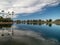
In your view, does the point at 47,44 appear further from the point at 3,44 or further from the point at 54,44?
the point at 3,44

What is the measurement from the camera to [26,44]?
26.1 meters

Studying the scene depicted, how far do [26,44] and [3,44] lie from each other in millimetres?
4999

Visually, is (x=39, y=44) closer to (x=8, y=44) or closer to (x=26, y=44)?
(x=26, y=44)

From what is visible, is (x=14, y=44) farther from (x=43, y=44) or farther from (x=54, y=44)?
(x=54, y=44)

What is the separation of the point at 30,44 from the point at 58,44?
20.5ft

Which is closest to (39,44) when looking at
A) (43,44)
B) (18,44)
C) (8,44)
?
(43,44)

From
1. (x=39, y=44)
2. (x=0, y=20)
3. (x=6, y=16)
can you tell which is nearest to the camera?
(x=39, y=44)

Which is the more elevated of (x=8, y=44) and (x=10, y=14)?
(x=10, y=14)

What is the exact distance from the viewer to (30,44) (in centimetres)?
2608

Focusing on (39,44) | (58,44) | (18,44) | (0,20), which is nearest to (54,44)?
(58,44)

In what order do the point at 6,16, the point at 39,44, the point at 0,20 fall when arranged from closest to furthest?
the point at 39,44
the point at 0,20
the point at 6,16

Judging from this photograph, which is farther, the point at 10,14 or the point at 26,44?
the point at 10,14

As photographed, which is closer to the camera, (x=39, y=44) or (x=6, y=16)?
→ (x=39, y=44)

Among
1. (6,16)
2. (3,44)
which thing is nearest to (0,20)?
(6,16)
